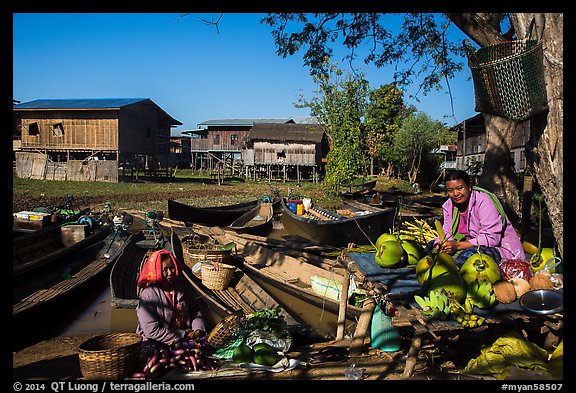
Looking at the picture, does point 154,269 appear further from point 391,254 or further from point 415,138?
point 415,138

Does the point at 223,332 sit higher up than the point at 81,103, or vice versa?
the point at 81,103

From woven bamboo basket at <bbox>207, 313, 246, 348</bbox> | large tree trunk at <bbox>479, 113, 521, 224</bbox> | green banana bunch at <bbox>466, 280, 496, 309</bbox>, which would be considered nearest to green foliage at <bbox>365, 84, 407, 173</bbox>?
large tree trunk at <bbox>479, 113, 521, 224</bbox>

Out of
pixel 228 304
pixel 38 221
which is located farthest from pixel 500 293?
pixel 38 221

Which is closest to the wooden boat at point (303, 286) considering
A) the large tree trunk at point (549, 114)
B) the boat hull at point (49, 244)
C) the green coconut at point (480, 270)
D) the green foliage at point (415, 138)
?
the green coconut at point (480, 270)

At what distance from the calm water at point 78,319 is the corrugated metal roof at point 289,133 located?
89.7ft

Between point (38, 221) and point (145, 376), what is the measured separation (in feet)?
26.7

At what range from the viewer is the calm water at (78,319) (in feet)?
19.5

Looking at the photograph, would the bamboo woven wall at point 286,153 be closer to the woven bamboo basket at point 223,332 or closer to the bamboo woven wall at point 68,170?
the bamboo woven wall at point 68,170

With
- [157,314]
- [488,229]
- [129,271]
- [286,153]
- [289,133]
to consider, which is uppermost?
[289,133]

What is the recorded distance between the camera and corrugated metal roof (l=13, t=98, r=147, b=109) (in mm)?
31331

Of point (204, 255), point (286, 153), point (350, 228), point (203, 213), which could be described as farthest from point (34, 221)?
point (286, 153)

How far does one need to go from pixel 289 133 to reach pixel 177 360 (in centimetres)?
3248

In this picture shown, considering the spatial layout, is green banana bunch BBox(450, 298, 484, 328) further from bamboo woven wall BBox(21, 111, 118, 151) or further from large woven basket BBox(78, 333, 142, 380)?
bamboo woven wall BBox(21, 111, 118, 151)

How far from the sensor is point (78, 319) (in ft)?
24.7
